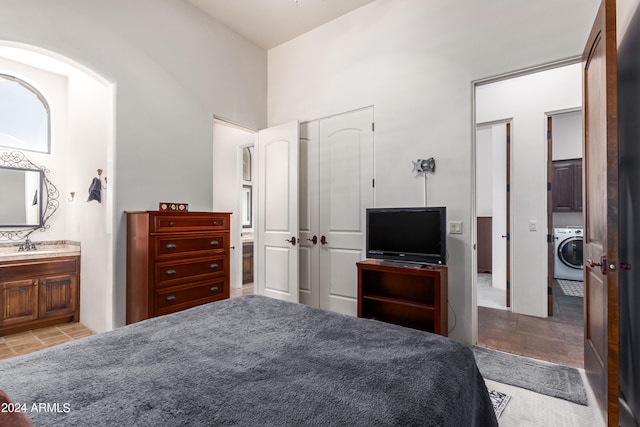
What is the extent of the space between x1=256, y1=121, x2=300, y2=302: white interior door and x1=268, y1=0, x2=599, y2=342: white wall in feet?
2.31

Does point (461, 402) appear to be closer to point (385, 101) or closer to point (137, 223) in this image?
point (137, 223)

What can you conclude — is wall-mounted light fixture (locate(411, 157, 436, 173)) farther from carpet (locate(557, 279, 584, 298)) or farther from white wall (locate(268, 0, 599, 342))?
carpet (locate(557, 279, 584, 298))

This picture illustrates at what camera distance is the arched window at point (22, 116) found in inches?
142

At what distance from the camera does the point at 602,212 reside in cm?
175

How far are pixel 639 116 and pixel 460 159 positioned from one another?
4.14 feet

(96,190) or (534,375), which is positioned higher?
(96,190)

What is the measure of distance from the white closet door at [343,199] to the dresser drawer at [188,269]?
127 centimetres

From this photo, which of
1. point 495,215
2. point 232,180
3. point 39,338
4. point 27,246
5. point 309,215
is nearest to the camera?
point 39,338

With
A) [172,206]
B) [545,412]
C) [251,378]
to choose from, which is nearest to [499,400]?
[545,412]

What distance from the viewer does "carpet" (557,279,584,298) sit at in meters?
4.74

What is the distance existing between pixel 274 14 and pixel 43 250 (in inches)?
151

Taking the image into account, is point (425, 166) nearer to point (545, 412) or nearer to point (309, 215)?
point (309, 215)

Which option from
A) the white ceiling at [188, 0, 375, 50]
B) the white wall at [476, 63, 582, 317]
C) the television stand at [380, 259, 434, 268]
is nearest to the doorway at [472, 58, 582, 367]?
the white wall at [476, 63, 582, 317]

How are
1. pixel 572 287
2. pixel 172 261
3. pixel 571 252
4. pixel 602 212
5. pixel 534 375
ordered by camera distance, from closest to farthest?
1. pixel 602 212
2. pixel 534 375
3. pixel 172 261
4. pixel 572 287
5. pixel 571 252
